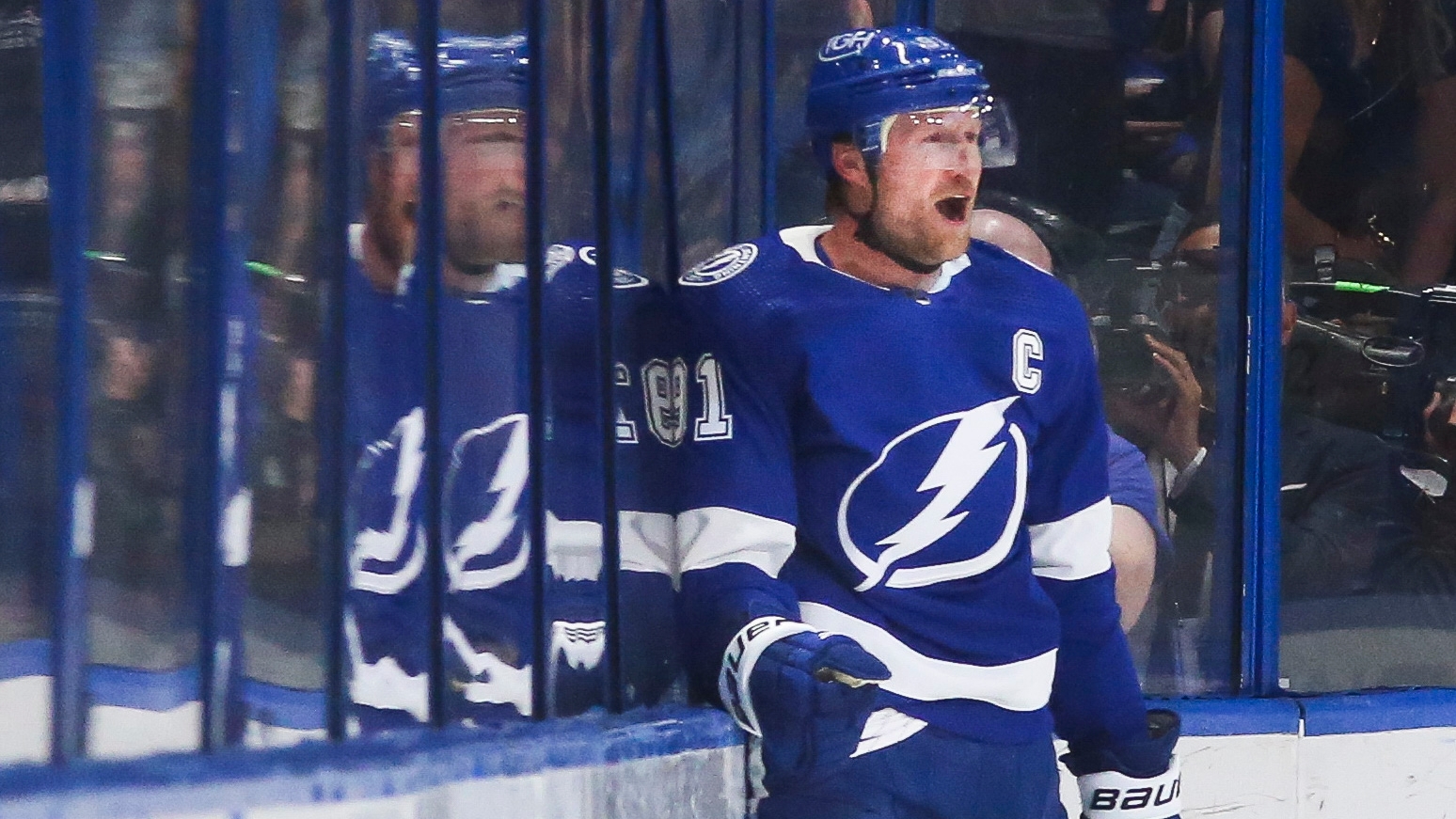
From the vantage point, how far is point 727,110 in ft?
10.7

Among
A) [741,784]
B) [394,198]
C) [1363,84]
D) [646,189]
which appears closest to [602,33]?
[646,189]

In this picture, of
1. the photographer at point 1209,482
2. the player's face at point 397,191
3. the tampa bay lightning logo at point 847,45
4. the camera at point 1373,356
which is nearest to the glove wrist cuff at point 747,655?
the player's face at point 397,191

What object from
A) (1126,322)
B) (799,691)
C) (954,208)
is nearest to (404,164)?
(954,208)

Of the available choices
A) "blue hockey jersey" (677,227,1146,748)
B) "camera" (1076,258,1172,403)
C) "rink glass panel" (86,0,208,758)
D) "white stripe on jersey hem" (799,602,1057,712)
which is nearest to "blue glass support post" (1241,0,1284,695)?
"camera" (1076,258,1172,403)

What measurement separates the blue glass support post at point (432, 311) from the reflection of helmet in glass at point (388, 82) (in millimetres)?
16

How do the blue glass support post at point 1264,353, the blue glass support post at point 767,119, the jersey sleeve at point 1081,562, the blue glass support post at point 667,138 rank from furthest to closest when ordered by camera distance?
1. the blue glass support post at point 1264,353
2. the blue glass support post at point 767,119
3. the blue glass support post at point 667,138
4. the jersey sleeve at point 1081,562

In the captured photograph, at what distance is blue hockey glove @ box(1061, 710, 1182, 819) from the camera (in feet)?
9.96

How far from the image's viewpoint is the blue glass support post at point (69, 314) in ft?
7.86

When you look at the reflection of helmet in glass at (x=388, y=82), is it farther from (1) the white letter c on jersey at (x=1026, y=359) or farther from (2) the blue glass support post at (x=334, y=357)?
(1) the white letter c on jersey at (x=1026, y=359)

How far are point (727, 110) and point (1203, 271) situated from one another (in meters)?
1.17

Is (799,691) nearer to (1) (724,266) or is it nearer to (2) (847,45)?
(1) (724,266)

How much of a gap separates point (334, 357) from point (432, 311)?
165 mm

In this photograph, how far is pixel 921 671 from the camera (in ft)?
9.27

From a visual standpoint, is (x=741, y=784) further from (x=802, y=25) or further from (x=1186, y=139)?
(x=1186, y=139)
